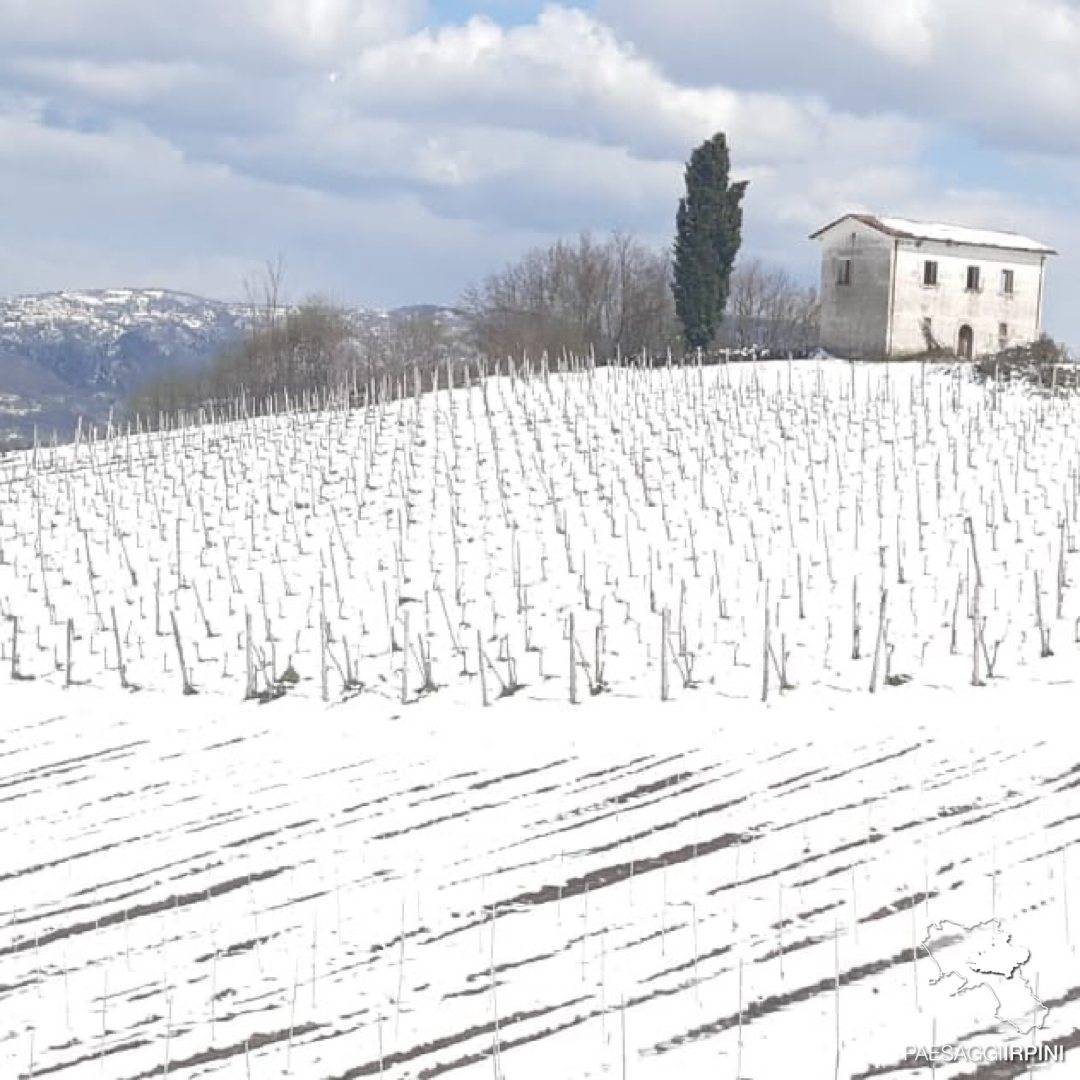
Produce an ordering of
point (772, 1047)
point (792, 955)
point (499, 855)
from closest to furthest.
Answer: point (772, 1047)
point (792, 955)
point (499, 855)

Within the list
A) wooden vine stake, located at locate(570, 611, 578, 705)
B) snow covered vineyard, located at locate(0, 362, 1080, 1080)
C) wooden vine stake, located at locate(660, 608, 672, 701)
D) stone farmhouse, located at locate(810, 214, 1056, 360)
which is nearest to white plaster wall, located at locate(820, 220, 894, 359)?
stone farmhouse, located at locate(810, 214, 1056, 360)

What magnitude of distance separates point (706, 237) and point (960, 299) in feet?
23.4

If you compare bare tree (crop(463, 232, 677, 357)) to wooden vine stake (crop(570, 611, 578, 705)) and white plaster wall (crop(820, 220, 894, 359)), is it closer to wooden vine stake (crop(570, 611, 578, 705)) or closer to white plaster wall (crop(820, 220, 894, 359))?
white plaster wall (crop(820, 220, 894, 359))

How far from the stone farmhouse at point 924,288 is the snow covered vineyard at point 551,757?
12343 millimetres

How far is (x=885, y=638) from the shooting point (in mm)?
11328

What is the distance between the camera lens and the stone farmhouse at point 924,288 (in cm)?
3297

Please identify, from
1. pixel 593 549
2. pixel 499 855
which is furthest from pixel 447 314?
pixel 499 855

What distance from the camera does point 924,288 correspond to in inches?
1310

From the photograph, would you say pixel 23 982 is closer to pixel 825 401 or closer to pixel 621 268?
pixel 825 401

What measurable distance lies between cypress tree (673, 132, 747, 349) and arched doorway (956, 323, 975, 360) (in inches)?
261

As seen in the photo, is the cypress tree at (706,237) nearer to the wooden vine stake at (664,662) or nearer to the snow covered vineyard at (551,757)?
Answer: the snow covered vineyard at (551,757)

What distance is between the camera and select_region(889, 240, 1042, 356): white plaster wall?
33.0 metres

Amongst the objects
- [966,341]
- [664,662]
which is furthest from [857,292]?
[664,662]

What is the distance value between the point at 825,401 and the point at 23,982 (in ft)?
59.1
